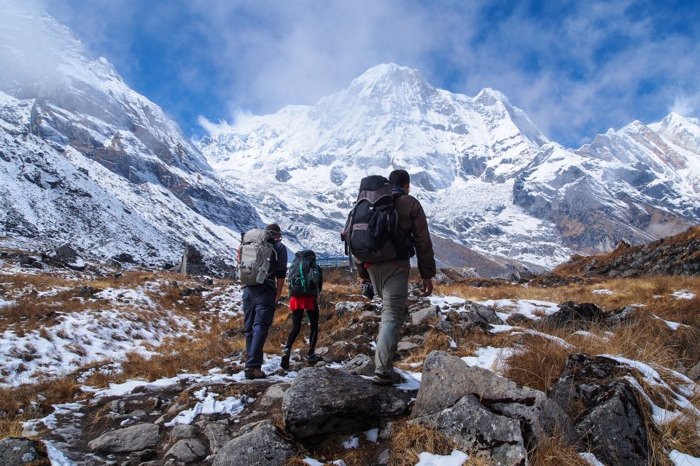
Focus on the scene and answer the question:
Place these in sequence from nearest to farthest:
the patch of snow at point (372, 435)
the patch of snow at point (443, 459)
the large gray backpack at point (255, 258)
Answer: the patch of snow at point (443, 459) → the patch of snow at point (372, 435) → the large gray backpack at point (255, 258)

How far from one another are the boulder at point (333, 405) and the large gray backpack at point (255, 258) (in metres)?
3.15

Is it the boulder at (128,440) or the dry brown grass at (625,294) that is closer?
the boulder at (128,440)

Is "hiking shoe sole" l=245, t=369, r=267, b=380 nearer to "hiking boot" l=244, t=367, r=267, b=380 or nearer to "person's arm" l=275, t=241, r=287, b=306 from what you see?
"hiking boot" l=244, t=367, r=267, b=380

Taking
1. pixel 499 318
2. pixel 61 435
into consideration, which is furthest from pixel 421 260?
pixel 499 318

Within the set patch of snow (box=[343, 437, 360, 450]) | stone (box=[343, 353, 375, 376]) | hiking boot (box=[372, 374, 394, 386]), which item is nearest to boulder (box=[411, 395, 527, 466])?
patch of snow (box=[343, 437, 360, 450])

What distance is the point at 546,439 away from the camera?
362 cm

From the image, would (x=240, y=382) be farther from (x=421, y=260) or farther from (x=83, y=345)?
(x=83, y=345)

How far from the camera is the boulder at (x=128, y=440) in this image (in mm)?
4926

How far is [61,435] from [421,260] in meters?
5.02

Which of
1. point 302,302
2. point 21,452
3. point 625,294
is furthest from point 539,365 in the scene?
point 625,294

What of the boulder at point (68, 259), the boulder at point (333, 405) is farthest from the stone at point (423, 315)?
the boulder at point (68, 259)

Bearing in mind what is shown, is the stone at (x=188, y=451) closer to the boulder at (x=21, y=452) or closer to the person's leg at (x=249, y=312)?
the boulder at (x=21, y=452)

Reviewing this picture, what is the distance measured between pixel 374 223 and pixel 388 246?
0.34 meters

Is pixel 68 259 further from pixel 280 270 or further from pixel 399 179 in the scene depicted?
pixel 399 179
